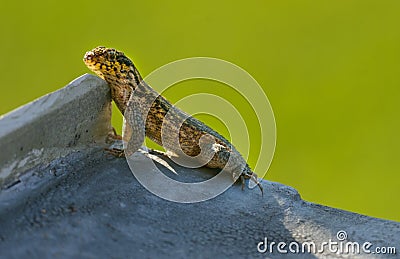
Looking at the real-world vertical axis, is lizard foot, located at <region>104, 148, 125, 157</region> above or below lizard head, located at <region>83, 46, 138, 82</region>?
below

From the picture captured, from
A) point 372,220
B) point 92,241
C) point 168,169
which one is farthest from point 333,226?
point 92,241
